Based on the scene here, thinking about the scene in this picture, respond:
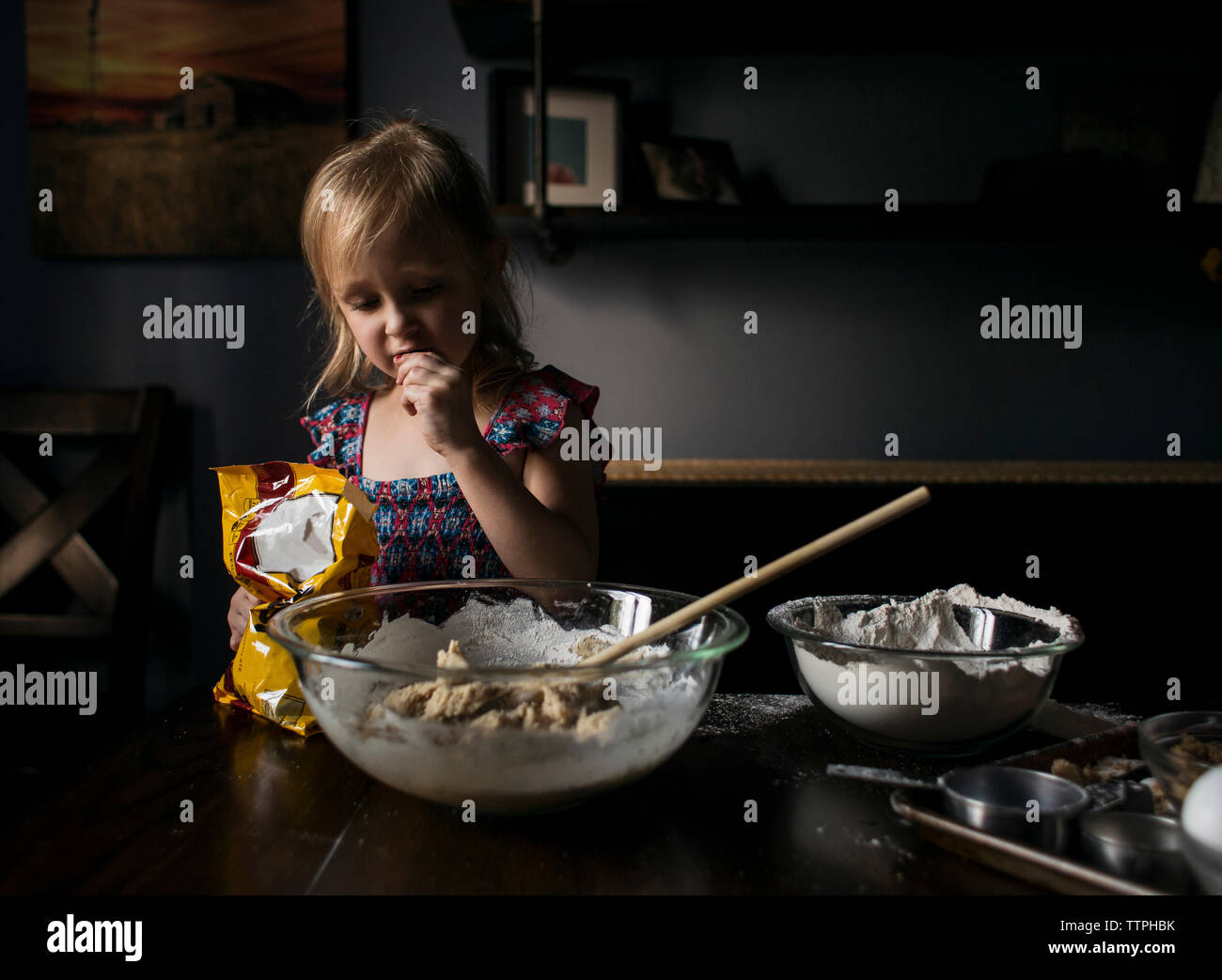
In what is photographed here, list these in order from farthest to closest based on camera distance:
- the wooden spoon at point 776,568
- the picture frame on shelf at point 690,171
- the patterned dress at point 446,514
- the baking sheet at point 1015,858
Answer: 1. the picture frame on shelf at point 690,171
2. the patterned dress at point 446,514
3. the wooden spoon at point 776,568
4. the baking sheet at point 1015,858

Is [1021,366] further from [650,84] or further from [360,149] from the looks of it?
[360,149]

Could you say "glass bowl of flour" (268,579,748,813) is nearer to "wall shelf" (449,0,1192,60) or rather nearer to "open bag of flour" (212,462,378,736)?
"open bag of flour" (212,462,378,736)

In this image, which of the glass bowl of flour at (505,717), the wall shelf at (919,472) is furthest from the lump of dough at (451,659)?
the wall shelf at (919,472)

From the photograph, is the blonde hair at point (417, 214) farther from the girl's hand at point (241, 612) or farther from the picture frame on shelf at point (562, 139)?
the picture frame on shelf at point (562, 139)

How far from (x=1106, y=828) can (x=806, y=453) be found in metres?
1.64

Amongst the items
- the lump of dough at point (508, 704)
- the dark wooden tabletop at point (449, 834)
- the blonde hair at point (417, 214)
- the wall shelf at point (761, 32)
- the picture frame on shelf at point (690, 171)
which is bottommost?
the dark wooden tabletop at point (449, 834)

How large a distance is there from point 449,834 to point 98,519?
1846mm

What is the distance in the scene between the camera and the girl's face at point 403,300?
1.02 meters

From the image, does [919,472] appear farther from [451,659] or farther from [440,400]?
[451,659]

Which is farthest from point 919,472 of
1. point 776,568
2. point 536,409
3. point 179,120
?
point 179,120

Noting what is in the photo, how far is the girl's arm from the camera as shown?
100 centimetres

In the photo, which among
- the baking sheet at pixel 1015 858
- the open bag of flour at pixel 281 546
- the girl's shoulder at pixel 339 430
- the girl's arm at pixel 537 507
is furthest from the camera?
the girl's shoulder at pixel 339 430

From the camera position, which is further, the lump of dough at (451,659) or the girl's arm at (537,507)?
the girl's arm at (537,507)

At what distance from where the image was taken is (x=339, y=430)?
1306 millimetres
